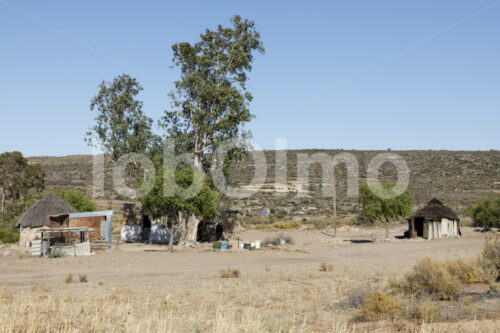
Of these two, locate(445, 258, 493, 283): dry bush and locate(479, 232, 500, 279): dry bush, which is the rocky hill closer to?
locate(479, 232, 500, 279): dry bush

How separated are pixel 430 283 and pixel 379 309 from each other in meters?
3.05

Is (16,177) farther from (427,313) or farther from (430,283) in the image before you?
(427,313)

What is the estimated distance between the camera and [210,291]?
15.5m

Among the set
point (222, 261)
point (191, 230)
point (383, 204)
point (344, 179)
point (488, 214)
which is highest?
point (344, 179)

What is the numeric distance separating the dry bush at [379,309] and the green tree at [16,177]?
5385 cm

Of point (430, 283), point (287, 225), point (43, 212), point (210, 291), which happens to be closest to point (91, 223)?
point (43, 212)

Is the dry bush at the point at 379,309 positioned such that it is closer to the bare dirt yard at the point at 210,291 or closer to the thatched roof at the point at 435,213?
the bare dirt yard at the point at 210,291

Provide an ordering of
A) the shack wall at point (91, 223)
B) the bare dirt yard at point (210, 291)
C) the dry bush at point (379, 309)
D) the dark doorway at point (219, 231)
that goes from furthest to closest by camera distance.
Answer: the dark doorway at point (219, 231) < the shack wall at point (91, 223) < the dry bush at point (379, 309) < the bare dirt yard at point (210, 291)

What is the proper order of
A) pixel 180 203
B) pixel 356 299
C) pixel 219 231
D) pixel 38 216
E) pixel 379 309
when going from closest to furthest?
pixel 379 309
pixel 356 299
pixel 180 203
pixel 38 216
pixel 219 231

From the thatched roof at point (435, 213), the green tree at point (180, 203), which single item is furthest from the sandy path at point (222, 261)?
the green tree at point (180, 203)

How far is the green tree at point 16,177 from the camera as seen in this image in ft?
184

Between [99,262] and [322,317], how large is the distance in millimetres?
17518

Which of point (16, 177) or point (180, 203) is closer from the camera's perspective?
point (180, 203)

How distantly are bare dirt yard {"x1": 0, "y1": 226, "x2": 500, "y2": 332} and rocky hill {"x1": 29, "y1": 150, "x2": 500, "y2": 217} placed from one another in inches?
1512
